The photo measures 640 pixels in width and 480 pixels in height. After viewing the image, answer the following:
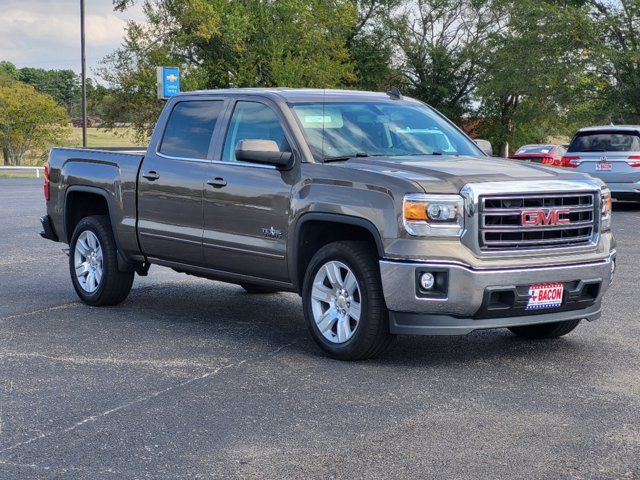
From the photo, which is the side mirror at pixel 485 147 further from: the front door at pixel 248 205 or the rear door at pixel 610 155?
the rear door at pixel 610 155

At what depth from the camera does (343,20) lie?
63.4 meters

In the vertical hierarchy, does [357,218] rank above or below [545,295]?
above

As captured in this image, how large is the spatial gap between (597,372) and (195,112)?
3.97m

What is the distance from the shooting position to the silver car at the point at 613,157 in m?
21.9

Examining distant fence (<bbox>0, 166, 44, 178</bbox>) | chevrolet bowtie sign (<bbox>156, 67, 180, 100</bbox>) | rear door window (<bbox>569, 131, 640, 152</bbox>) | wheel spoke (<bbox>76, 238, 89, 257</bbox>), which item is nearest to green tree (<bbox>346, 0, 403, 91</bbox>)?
distant fence (<bbox>0, 166, 44, 178</bbox>)

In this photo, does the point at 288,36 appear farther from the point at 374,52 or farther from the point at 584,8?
the point at 584,8

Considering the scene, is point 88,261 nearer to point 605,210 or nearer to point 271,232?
point 271,232

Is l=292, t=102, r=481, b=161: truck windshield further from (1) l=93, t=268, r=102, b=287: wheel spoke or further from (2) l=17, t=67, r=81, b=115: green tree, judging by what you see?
(2) l=17, t=67, r=81, b=115: green tree

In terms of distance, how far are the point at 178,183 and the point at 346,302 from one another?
2.18 meters

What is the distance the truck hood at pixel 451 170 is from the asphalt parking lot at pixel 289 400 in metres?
1.24

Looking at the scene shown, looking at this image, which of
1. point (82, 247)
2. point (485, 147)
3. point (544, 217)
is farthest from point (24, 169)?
point (544, 217)

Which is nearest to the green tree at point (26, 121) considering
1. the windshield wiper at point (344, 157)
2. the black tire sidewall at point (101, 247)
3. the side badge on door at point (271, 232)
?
the black tire sidewall at point (101, 247)

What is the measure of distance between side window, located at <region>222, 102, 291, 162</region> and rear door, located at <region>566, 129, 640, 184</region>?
14542 mm

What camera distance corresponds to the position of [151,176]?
9062 mm
